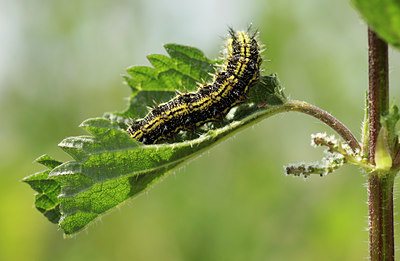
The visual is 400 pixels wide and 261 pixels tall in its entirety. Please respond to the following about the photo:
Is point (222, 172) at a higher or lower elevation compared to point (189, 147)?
higher

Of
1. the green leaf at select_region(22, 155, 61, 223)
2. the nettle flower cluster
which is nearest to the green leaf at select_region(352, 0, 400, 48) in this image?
the nettle flower cluster

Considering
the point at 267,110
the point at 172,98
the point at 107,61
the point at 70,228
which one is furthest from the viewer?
the point at 107,61

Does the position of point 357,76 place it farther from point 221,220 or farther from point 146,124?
point 146,124

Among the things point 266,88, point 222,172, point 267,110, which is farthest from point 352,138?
point 222,172

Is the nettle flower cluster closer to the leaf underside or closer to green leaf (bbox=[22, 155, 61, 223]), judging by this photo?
the leaf underside

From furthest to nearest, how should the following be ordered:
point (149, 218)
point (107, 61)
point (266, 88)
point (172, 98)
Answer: point (107, 61), point (149, 218), point (172, 98), point (266, 88)

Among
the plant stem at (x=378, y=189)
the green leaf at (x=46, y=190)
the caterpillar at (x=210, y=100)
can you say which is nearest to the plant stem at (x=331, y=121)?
the plant stem at (x=378, y=189)

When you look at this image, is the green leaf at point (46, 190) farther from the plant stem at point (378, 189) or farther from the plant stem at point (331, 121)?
the plant stem at point (378, 189)
